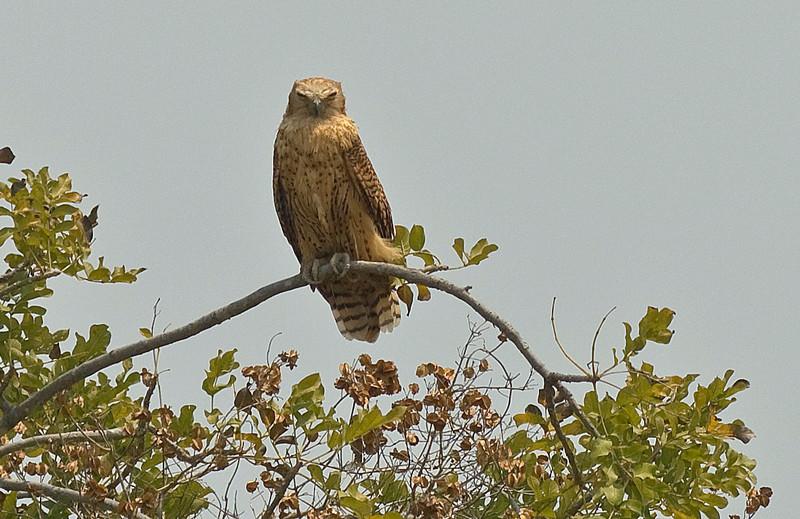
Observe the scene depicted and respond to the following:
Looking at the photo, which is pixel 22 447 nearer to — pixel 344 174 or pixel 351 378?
pixel 351 378

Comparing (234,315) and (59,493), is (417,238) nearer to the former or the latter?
(234,315)

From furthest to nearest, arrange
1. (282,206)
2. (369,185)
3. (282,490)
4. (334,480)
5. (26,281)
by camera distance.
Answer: (282,206), (369,185), (26,281), (282,490), (334,480)

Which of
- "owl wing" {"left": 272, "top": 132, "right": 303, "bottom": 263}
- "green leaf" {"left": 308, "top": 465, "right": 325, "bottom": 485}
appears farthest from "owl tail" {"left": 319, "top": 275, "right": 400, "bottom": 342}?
"green leaf" {"left": 308, "top": 465, "right": 325, "bottom": 485}

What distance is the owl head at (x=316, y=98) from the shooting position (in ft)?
25.4

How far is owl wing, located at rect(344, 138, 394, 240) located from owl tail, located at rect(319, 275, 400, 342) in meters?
0.31

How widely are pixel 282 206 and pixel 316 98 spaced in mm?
618

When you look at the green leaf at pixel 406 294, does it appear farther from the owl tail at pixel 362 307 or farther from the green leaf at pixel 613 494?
the green leaf at pixel 613 494

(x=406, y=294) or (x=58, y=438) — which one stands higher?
(x=406, y=294)

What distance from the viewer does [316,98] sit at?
7738 mm

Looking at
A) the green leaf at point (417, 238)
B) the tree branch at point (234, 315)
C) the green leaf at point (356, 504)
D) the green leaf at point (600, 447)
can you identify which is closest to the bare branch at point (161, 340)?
the tree branch at point (234, 315)

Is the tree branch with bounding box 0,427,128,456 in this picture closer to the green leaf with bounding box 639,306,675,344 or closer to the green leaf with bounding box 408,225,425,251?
the green leaf with bounding box 408,225,425,251

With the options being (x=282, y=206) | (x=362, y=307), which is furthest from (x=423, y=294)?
(x=282, y=206)

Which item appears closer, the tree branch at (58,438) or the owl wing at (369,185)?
the tree branch at (58,438)

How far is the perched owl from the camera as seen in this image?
7.59 m
